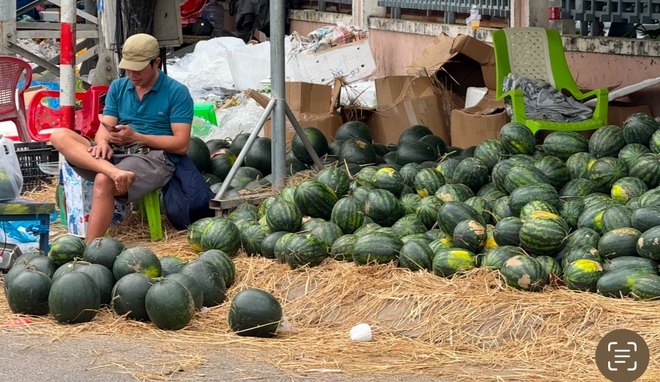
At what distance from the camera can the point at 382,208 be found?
6.49m

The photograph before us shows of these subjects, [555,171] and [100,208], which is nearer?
[555,171]

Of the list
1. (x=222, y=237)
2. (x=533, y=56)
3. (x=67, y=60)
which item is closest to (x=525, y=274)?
(x=222, y=237)

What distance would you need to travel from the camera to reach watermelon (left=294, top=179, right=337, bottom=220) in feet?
22.0

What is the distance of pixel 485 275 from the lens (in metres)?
5.46

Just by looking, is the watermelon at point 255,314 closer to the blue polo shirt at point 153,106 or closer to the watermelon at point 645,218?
the watermelon at point 645,218

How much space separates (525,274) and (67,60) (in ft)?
13.8

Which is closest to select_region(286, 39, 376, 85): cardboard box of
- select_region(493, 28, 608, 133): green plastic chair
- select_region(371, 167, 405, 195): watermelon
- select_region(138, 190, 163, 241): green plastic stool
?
select_region(493, 28, 608, 133): green plastic chair

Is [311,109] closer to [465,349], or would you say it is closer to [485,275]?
[485,275]

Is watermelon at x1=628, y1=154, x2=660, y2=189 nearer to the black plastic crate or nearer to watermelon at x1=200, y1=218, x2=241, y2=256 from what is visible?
watermelon at x1=200, y1=218, x2=241, y2=256

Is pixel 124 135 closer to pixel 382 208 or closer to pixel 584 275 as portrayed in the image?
pixel 382 208

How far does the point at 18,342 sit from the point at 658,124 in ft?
15.2

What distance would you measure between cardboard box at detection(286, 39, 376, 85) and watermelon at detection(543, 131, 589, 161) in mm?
5883

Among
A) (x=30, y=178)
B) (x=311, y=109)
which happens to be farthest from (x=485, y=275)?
(x=30, y=178)

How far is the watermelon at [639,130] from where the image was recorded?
22.5 feet
